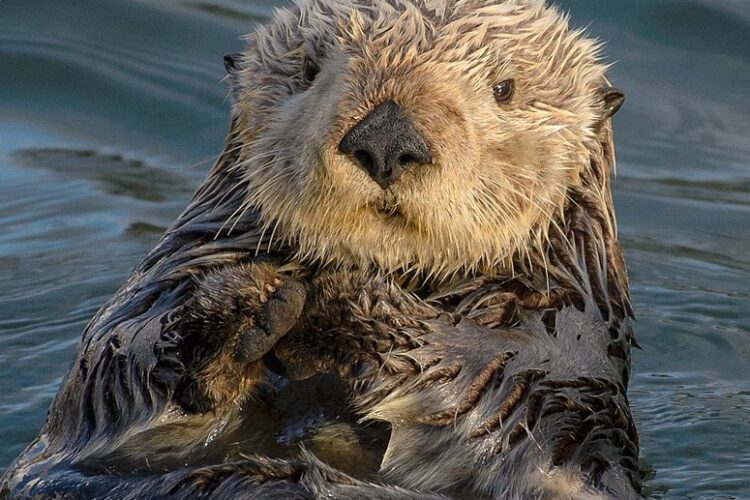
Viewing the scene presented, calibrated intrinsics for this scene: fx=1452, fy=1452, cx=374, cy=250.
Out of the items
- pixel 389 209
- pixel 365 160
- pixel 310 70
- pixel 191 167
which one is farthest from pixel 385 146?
pixel 191 167

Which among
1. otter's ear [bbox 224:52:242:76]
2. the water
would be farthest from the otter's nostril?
the water

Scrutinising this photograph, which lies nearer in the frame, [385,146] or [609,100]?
[385,146]

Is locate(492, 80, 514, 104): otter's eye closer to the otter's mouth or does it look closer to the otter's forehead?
the otter's forehead

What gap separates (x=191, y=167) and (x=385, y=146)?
4870mm

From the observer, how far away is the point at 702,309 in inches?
251

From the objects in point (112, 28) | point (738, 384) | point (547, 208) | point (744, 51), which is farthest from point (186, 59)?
point (547, 208)

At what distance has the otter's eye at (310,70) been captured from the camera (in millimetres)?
4152

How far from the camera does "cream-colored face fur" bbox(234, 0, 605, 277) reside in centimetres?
374

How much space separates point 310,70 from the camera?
13.7 feet

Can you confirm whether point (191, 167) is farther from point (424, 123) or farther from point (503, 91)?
point (424, 123)

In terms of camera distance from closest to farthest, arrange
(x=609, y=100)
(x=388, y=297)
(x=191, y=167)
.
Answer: (x=388, y=297)
(x=609, y=100)
(x=191, y=167)

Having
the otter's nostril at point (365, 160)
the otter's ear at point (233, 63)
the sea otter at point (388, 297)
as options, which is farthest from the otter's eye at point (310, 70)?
the otter's nostril at point (365, 160)

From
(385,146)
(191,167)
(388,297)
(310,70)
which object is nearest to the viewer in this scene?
(385,146)

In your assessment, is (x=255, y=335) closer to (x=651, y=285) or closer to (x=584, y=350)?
(x=584, y=350)
